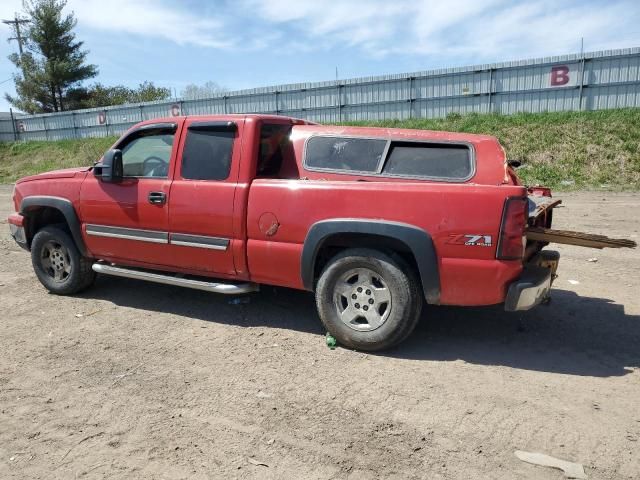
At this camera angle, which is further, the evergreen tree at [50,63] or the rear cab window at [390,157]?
the evergreen tree at [50,63]

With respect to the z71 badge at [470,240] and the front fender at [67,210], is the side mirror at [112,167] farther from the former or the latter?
the z71 badge at [470,240]

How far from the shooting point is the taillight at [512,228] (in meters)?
3.53

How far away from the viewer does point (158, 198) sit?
15.7 ft

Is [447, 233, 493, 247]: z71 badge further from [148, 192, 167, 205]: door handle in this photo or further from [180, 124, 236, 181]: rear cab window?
[148, 192, 167, 205]: door handle

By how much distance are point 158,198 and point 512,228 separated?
10.2 feet

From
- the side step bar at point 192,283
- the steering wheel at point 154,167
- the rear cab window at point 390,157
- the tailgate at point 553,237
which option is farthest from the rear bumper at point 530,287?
the steering wheel at point 154,167

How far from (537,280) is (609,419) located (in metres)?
1.05

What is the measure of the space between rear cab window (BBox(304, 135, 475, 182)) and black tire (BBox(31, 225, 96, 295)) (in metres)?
2.83

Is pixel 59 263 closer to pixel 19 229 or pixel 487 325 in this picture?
pixel 19 229

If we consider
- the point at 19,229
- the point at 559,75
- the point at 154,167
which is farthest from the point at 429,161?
the point at 559,75

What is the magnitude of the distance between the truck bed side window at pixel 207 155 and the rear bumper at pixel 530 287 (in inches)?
100

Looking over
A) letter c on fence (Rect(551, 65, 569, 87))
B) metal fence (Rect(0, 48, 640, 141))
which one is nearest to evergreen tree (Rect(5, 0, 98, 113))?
metal fence (Rect(0, 48, 640, 141))

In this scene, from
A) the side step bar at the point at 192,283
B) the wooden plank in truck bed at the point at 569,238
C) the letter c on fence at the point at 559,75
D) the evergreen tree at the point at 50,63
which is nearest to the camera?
the wooden plank in truck bed at the point at 569,238

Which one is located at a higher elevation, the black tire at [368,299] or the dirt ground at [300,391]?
the black tire at [368,299]
